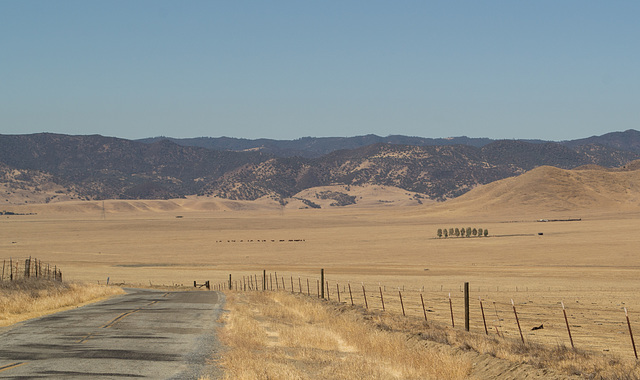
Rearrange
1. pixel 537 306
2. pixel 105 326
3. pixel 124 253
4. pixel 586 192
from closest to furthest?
pixel 105 326
pixel 537 306
pixel 124 253
pixel 586 192

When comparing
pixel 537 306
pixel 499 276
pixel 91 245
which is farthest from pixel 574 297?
pixel 91 245

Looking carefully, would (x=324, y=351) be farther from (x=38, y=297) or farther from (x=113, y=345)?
(x=38, y=297)

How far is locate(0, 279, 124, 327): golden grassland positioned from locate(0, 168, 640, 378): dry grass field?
53.6 feet

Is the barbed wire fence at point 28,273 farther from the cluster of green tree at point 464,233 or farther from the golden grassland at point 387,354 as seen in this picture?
the cluster of green tree at point 464,233

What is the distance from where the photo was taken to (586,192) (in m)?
193

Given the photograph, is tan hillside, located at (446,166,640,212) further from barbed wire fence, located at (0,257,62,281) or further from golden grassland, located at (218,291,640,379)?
golden grassland, located at (218,291,640,379)

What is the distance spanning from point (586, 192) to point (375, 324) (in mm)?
182333

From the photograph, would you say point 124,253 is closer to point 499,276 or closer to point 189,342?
point 499,276

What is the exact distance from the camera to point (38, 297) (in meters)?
35.6

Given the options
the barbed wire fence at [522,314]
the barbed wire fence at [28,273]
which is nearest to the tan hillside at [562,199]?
the barbed wire fence at [522,314]

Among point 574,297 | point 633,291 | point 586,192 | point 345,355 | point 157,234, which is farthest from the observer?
point 586,192

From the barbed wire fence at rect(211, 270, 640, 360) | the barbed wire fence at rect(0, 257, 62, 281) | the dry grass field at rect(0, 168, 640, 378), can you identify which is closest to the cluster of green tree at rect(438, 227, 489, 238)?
the dry grass field at rect(0, 168, 640, 378)

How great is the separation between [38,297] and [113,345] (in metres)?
17.8

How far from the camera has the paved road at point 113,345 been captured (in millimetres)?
15766
